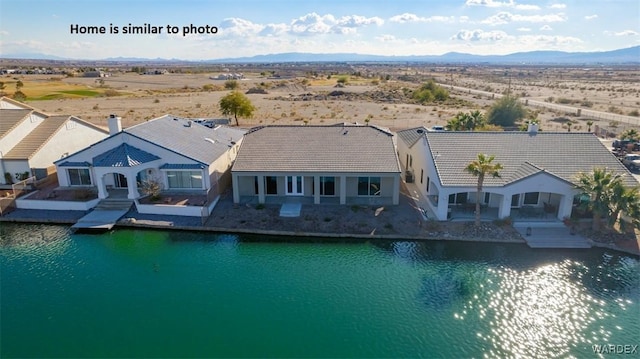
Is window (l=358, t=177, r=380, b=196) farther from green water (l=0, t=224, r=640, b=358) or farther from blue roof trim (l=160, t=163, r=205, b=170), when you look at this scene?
blue roof trim (l=160, t=163, r=205, b=170)

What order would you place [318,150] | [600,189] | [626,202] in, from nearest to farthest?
1. [626,202]
2. [600,189]
3. [318,150]

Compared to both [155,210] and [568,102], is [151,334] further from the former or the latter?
[568,102]

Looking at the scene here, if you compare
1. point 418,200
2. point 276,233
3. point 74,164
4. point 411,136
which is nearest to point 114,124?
point 74,164

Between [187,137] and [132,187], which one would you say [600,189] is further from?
[132,187]

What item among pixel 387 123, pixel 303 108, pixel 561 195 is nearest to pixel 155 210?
pixel 561 195

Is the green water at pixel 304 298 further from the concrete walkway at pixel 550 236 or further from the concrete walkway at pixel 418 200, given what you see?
the concrete walkway at pixel 418 200

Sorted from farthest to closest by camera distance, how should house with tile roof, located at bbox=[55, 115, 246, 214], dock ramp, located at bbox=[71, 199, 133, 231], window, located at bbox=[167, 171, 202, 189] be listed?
window, located at bbox=[167, 171, 202, 189], house with tile roof, located at bbox=[55, 115, 246, 214], dock ramp, located at bbox=[71, 199, 133, 231]

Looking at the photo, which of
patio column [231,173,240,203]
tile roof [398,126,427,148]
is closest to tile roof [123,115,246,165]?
patio column [231,173,240,203]

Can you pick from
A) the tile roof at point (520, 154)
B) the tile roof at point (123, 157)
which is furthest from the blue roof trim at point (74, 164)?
the tile roof at point (520, 154)
